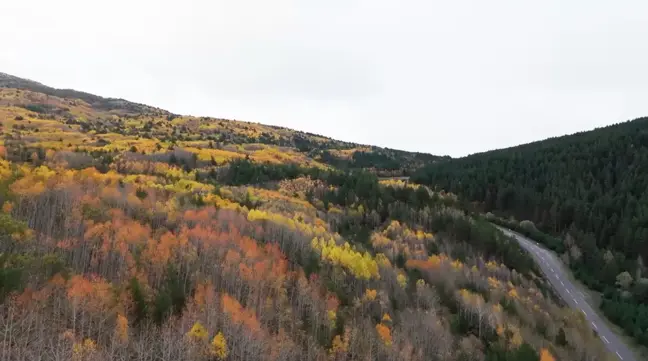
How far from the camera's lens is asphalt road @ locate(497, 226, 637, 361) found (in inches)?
2774

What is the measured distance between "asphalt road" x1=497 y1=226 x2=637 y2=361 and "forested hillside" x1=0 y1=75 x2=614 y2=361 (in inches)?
173

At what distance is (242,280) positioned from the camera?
199 ft

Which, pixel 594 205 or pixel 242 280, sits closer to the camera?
pixel 242 280

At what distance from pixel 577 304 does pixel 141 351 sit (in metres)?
77.8

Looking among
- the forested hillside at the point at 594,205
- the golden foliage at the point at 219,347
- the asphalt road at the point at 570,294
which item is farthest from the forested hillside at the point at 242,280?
the forested hillside at the point at 594,205

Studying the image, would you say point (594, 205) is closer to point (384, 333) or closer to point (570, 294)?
point (570, 294)

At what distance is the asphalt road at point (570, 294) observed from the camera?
70.5 metres

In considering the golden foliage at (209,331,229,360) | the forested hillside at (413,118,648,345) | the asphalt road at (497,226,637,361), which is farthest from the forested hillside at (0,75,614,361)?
the forested hillside at (413,118,648,345)

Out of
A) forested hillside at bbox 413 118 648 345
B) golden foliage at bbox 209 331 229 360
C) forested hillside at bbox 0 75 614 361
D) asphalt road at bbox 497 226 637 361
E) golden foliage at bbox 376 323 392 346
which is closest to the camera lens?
forested hillside at bbox 0 75 614 361

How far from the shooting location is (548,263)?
4218 inches

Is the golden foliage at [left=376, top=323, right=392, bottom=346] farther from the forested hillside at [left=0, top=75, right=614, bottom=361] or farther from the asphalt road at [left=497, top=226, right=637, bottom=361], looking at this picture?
the asphalt road at [left=497, top=226, right=637, bottom=361]

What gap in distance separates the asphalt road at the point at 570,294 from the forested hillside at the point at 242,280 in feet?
14.4

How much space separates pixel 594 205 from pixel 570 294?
69.0 m

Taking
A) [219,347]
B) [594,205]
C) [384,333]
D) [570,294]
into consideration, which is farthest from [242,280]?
[594,205]
